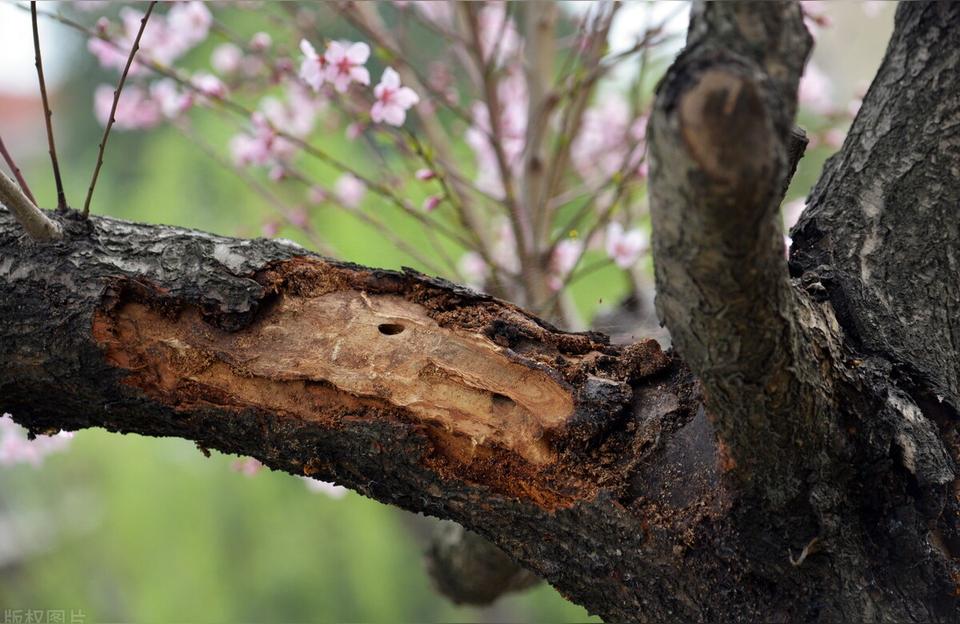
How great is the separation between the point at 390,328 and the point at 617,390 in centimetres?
26

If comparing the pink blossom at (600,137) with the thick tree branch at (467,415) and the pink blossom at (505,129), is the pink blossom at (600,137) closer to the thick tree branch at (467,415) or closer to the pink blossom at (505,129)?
the pink blossom at (505,129)

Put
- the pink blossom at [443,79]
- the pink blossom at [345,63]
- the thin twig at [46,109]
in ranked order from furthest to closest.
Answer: the pink blossom at [443,79], the pink blossom at [345,63], the thin twig at [46,109]

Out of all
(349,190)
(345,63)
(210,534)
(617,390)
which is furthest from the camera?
(210,534)

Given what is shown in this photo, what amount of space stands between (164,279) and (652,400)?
0.56 metres

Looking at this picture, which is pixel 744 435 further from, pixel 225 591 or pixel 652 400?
pixel 225 591

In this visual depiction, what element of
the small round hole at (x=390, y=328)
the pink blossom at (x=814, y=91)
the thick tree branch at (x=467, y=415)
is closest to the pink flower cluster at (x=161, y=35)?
the thick tree branch at (x=467, y=415)

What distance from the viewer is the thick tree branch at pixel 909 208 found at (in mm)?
870

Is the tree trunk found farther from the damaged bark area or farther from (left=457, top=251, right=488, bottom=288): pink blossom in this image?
(left=457, top=251, right=488, bottom=288): pink blossom

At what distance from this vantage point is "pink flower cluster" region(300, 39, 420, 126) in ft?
4.35

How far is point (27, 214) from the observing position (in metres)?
0.88

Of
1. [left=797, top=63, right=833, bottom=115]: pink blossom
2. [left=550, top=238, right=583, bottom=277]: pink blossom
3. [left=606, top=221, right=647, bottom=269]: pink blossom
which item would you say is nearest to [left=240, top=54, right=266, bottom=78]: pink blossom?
[left=550, top=238, right=583, bottom=277]: pink blossom

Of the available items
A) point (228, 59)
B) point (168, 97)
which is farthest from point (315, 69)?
point (228, 59)

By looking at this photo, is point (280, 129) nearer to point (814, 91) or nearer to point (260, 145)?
point (260, 145)

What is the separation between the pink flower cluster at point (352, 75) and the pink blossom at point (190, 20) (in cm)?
51
